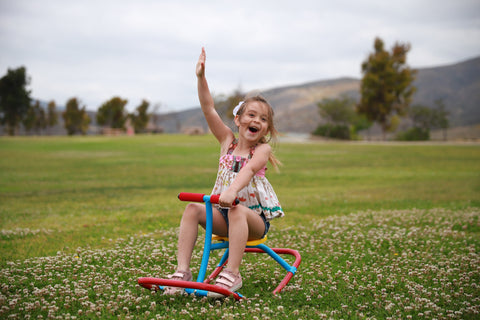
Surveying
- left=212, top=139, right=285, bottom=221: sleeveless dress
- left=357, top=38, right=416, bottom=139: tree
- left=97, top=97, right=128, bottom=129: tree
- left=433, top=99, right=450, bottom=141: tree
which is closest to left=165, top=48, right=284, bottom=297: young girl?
left=212, top=139, right=285, bottom=221: sleeveless dress

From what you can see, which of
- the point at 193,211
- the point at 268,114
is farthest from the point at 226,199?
the point at 268,114

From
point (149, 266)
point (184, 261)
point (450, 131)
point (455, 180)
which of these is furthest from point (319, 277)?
point (450, 131)

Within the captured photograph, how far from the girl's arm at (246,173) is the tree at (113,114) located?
92769 mm

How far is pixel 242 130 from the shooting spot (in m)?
4.33

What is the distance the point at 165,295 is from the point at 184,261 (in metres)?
0.34

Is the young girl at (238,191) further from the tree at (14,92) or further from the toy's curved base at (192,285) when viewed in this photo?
the tree at (14,92)

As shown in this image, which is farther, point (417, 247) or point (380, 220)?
point (380, 220)

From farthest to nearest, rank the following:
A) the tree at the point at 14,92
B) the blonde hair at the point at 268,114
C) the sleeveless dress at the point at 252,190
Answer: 1. the tree at the point at 14,92
2. the blonde hair at the point at 268,114
3. the sleeveless dress at the point at 252,190

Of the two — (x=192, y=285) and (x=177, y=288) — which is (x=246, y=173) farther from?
(x=177, y=288)

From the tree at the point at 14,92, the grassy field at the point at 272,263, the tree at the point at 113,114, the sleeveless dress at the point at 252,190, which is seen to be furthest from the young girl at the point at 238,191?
the tree at the point at 113,114

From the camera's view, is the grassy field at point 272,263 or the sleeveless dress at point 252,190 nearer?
the grassy field at point 272,263

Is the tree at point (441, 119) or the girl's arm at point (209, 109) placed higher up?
the tree at point (441, 119)

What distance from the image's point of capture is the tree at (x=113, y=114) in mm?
93250

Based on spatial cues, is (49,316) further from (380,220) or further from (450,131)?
(450,131)
